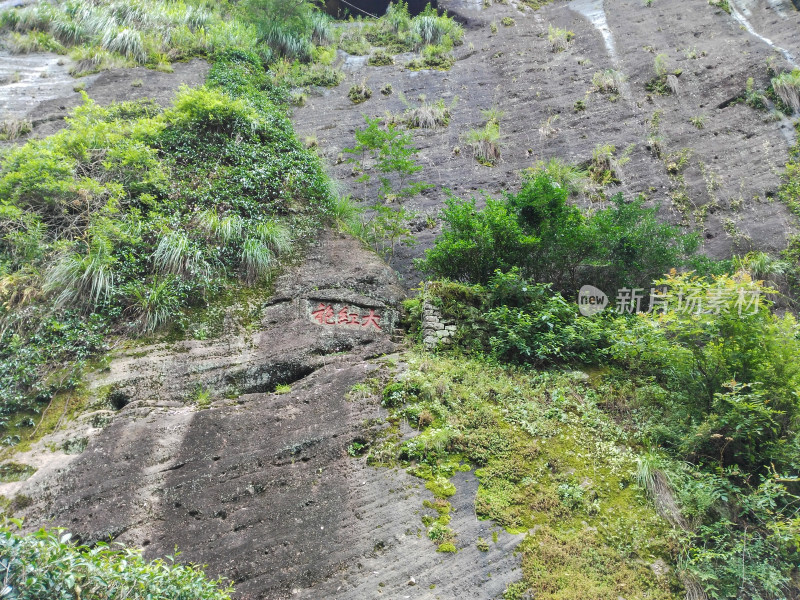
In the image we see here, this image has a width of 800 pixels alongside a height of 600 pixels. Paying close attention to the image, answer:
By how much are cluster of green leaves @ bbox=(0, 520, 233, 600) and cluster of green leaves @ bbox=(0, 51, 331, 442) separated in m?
3.40

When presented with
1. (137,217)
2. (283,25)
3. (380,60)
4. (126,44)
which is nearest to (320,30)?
(283,25)

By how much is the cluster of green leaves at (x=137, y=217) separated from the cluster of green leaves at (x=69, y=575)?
3403 millimetres

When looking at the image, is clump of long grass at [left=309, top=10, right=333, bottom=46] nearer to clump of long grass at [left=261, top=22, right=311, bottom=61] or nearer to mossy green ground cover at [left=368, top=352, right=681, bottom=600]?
clump of long grass at [left=261, top=22, right=311, bottom=61]

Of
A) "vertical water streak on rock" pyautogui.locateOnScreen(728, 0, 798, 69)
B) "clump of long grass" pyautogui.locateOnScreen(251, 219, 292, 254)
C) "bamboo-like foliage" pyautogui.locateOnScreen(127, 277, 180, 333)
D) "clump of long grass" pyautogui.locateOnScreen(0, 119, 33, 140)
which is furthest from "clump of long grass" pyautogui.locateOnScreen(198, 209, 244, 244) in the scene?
"vertical water streak on rock" pyautogui.locateOnScreen(728, 0, 798, 69)

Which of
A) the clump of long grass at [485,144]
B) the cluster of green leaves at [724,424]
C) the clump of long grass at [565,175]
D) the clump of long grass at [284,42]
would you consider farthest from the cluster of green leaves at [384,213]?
the clump of long grass at [284,42]

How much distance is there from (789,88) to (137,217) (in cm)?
1261

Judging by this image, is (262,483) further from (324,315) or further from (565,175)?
(565,175)

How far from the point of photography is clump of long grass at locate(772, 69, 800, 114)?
10516mm

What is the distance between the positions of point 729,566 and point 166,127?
1016 centimetres

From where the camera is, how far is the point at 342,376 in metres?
6.38

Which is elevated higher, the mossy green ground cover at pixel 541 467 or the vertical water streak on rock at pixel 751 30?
the vertical water streak on rock at pixel 751 30

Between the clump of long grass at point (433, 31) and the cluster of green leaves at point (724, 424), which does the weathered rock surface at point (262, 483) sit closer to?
the cluster of green leaves at point (724, 424)

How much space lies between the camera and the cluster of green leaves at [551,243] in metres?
7.80

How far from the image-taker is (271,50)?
553 inches
